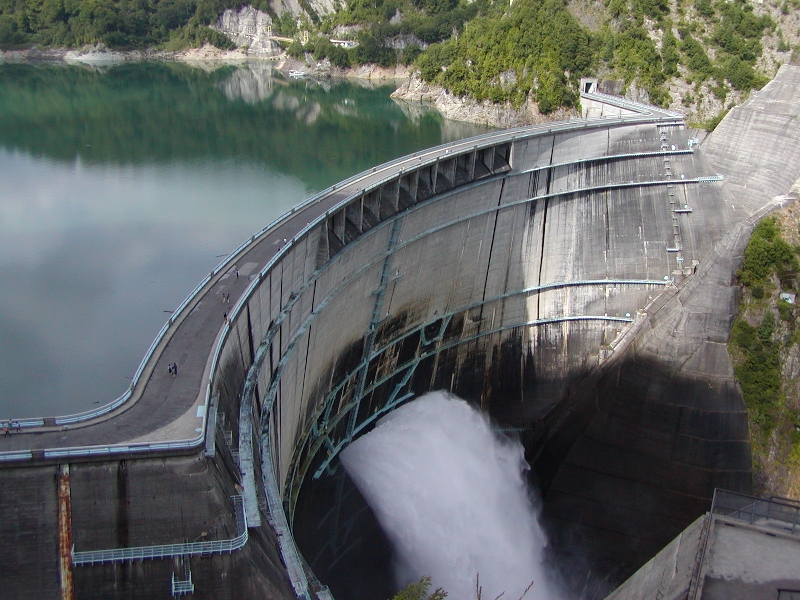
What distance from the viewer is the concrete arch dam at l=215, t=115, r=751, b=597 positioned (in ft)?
48.9

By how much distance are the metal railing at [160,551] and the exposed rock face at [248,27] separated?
3037 inches

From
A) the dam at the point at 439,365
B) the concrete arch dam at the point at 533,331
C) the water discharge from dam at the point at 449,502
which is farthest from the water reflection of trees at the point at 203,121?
the water discharge from dam at the point at 449,502

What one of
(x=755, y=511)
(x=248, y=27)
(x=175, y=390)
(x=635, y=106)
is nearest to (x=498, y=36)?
(x=635, y=106)

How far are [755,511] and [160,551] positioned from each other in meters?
6.02

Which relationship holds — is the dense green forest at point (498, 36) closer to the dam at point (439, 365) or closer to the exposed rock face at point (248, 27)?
the exposed rock face at point (248, 27)

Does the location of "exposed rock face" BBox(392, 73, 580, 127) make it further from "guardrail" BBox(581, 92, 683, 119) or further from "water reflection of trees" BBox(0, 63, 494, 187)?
"guardrail" BBox(581, 92, 683, 119)

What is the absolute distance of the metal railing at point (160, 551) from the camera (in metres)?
8.28

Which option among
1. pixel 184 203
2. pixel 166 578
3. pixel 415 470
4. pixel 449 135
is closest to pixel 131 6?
pixel 449 135

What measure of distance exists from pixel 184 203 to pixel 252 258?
54.3ft

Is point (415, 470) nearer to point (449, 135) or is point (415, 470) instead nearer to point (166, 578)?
point (166, 578)

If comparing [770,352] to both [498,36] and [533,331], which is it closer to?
[533,331]

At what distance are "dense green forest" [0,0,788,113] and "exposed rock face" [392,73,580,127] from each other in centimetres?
56

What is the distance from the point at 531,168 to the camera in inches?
815

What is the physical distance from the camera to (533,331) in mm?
21375
